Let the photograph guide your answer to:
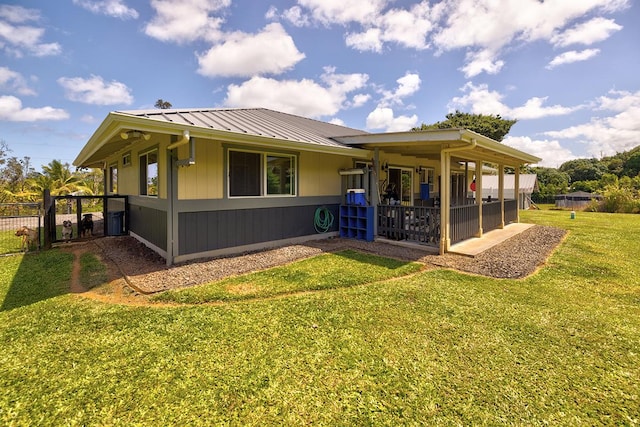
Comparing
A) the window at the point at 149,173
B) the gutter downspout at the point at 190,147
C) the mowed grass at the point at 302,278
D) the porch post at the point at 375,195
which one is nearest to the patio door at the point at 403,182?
the porch post at the point at 375,195

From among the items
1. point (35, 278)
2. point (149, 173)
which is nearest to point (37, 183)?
point (149, 173)

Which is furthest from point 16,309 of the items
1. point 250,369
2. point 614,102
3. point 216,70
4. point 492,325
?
point 614,102

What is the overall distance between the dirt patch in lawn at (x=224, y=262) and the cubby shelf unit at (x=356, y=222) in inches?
16.9

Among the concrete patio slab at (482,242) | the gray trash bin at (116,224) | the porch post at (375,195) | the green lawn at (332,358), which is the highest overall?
the porch post at (375,195)

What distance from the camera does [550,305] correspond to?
12.9 ft

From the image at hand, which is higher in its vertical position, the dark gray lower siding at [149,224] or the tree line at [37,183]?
the tree line at [37,183]

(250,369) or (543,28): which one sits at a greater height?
(543,28)

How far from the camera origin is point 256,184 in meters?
6.90

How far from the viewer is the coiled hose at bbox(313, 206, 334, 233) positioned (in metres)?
8.16

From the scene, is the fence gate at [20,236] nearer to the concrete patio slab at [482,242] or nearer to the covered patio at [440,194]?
the covered patio at [440,194]

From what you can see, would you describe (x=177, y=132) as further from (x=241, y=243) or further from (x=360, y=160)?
(x=360, y=160)

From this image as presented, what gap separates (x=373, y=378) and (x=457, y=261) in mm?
4449

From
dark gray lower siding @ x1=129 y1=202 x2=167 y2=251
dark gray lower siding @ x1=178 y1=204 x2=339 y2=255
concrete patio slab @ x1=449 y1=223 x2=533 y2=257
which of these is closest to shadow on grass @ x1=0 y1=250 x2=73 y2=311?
dark gray lower siding @ x1=129 y1=202 x2=167 y2=251

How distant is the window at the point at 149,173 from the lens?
6.82 meters
